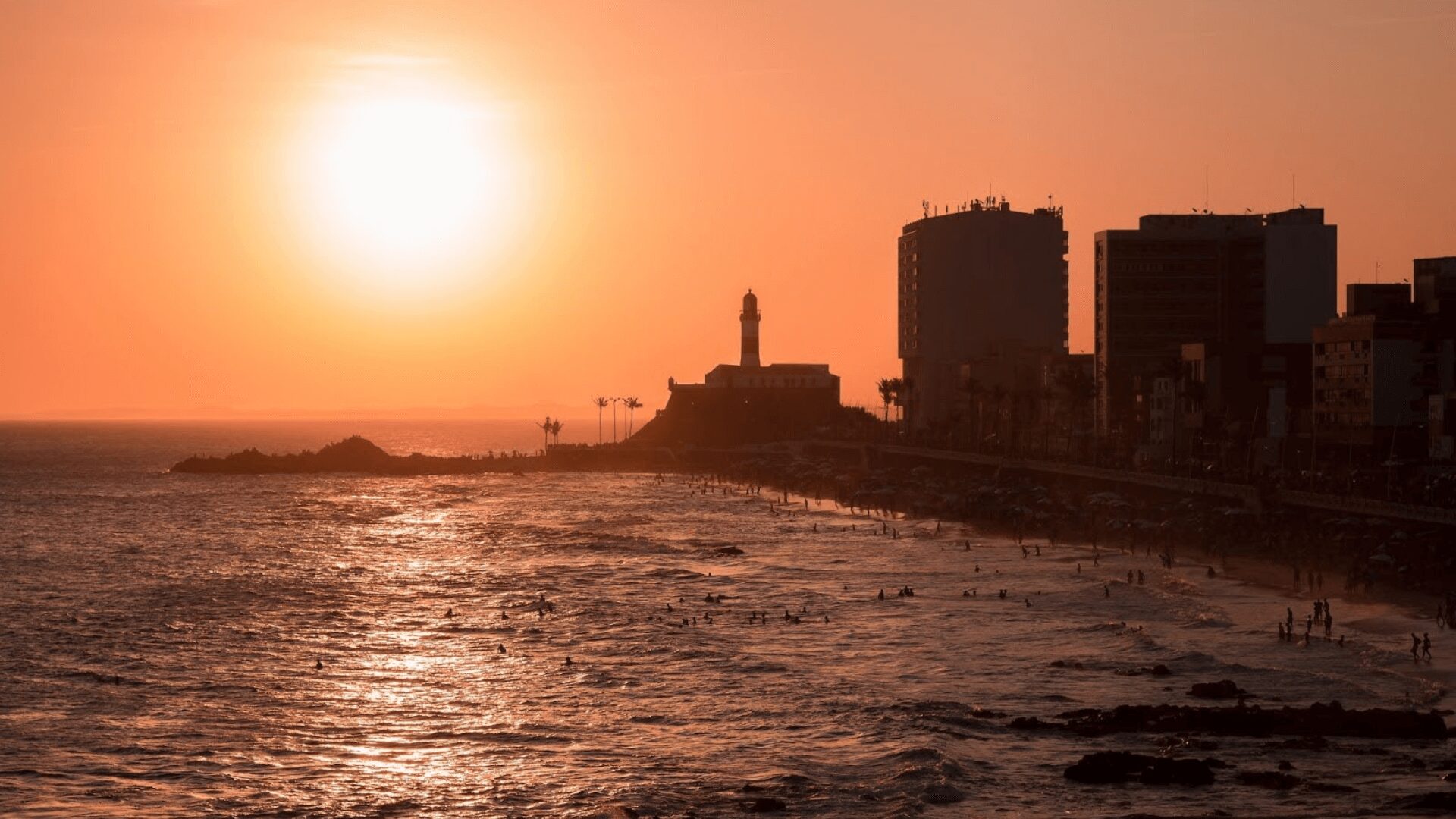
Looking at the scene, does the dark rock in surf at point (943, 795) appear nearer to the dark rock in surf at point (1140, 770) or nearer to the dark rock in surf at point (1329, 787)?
the dark rock in surf at point (1140, 770)

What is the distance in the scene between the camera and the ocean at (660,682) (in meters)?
42.6

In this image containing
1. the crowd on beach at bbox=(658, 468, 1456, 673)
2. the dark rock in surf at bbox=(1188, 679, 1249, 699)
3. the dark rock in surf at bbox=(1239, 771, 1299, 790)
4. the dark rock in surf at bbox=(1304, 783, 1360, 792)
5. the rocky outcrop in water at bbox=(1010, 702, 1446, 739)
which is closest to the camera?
the dark rock in surf at bbox=(1304, 783, 1360, 792)

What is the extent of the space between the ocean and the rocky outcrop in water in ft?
2.34

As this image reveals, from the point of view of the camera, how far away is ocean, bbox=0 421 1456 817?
140 feet

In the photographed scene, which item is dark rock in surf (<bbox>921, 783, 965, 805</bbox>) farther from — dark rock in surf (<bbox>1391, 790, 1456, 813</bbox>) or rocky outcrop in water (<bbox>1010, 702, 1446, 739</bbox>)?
dark rock in surf (<bbox>1391, 790, 1456, 813</bbox>)

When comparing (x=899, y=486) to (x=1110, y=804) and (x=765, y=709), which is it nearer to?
(x=765, y=709)

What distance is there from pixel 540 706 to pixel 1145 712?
2059cm

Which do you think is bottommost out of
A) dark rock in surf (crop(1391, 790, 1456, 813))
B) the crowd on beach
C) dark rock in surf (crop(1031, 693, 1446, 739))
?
dark rock in surf (crop(1391, 790, 1456, 813))

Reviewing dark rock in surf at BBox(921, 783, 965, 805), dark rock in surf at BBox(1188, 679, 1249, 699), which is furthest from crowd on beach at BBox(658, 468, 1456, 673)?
dark rock in surf at BBox(921, 783, 965, 805)

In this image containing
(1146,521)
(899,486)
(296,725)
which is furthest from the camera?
(899,486)

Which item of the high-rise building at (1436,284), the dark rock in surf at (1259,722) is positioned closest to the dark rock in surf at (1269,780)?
the dark rock in surf at (1259,722)

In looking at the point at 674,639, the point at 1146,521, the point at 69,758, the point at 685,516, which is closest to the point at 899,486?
the point at 685,516

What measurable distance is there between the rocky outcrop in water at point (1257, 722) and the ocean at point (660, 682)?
0.71 m

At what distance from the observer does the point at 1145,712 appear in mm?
48531
